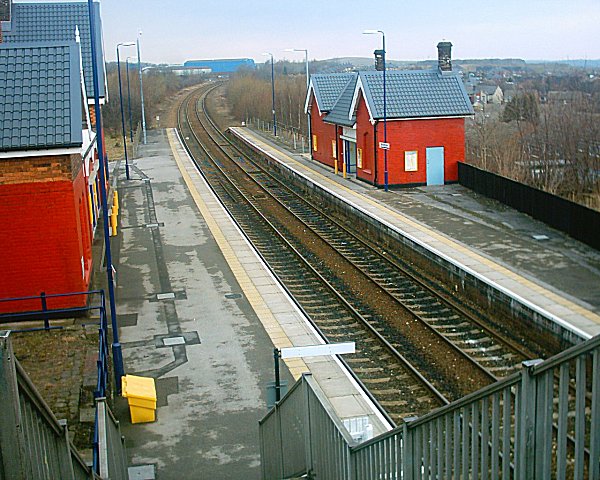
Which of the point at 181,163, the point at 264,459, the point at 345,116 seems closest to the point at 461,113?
the point at 345,116

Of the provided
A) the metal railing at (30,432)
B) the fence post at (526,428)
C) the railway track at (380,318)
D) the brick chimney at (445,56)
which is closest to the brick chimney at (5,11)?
the railway track at (380,318)

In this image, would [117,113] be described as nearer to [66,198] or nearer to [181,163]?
[181,163]

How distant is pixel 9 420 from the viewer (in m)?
3.23

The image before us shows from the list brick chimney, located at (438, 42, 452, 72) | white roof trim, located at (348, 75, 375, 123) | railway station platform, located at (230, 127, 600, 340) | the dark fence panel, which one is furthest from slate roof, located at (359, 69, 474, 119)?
railway station platform, located at (230, 127, 600, 340)

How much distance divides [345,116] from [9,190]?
895 inches

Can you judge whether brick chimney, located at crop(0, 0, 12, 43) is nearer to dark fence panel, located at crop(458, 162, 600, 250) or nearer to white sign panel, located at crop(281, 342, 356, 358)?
dark fence panel, located at crop(458, 162, 600, 250)

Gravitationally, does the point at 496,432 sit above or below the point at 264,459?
above

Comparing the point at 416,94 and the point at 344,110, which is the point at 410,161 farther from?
the point at 344,110

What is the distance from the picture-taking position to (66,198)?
49.8 feet

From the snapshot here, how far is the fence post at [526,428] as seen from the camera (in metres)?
3.71

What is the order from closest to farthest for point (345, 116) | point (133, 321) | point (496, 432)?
point (496, 432) < point (133, 321) < point (345, 116)

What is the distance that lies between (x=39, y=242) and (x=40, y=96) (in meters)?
2.85

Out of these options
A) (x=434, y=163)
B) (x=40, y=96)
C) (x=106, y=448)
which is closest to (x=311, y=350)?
Answer: (x=106, y=448)

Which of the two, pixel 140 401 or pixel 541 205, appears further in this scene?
pixel 541 205
